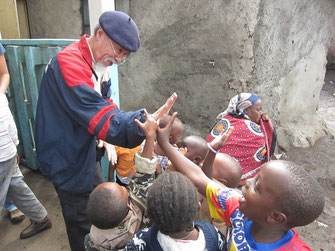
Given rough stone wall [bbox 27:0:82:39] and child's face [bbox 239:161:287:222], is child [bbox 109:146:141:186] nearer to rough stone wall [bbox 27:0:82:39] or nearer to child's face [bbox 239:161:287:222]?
child's face [bbox 239:161:287:222]

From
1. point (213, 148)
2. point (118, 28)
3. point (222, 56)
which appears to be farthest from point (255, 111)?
point (118, 28)

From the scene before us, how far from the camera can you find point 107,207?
4.81 feet

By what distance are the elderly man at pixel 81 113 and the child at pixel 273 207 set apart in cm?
63

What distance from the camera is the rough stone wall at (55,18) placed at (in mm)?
3943

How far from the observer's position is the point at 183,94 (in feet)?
11.6

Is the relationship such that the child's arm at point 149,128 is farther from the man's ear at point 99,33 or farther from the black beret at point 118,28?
the man's ear at point 99,33

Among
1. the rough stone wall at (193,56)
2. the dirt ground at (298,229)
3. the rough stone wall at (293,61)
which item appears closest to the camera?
the dirt ground at (298,229)

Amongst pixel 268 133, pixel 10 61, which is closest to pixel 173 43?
pixel 268 133

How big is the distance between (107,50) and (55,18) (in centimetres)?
322

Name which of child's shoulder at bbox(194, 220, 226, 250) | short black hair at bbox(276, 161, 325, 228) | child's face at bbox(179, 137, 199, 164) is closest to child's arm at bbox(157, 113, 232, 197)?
child's shoulder at bbox(194, 220, 226, 250)

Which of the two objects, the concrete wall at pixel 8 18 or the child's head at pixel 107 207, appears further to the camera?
the concrete wall at pixel 8 18

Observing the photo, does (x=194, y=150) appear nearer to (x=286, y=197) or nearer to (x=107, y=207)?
(x=107, y=207)

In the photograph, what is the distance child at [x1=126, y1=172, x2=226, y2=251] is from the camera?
3.51 feet

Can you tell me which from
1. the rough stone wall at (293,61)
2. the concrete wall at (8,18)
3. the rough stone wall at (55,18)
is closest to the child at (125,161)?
the rough stone wall at (293,61)
